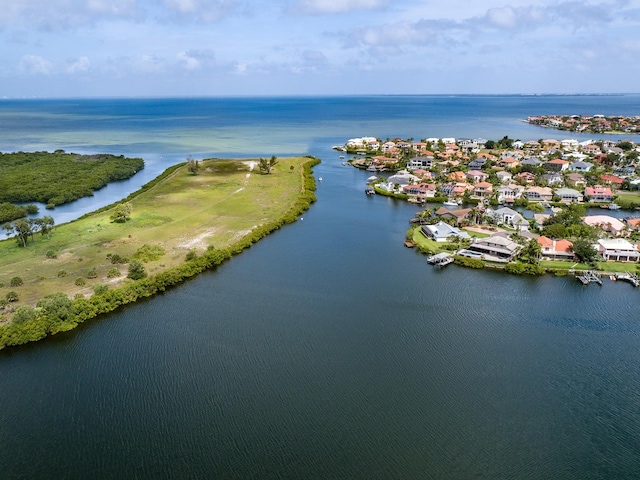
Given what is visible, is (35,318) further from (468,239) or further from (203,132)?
(203,132)

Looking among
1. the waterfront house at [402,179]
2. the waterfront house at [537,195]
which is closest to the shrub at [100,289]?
the waterfront house at [402,179]

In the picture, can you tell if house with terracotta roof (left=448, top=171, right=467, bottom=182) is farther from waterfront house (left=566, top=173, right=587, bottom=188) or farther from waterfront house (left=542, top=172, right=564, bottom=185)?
waterfront house (left=566, top=173, right=587, bottom=188)

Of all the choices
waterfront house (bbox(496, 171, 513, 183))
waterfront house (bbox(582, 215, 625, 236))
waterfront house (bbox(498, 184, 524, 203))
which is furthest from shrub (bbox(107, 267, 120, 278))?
waterfront house (bbox(496, 171, 513, 183))

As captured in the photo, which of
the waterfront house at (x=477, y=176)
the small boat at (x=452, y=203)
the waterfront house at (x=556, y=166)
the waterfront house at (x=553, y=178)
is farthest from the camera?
the waterfront house at (x=556, y=166)

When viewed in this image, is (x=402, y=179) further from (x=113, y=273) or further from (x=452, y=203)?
(x=113, y=273)

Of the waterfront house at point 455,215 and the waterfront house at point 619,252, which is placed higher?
the waterfront house at point 455,215

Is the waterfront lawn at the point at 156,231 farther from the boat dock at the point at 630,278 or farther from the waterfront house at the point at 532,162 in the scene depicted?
the waterfront house at the point at 532,162
